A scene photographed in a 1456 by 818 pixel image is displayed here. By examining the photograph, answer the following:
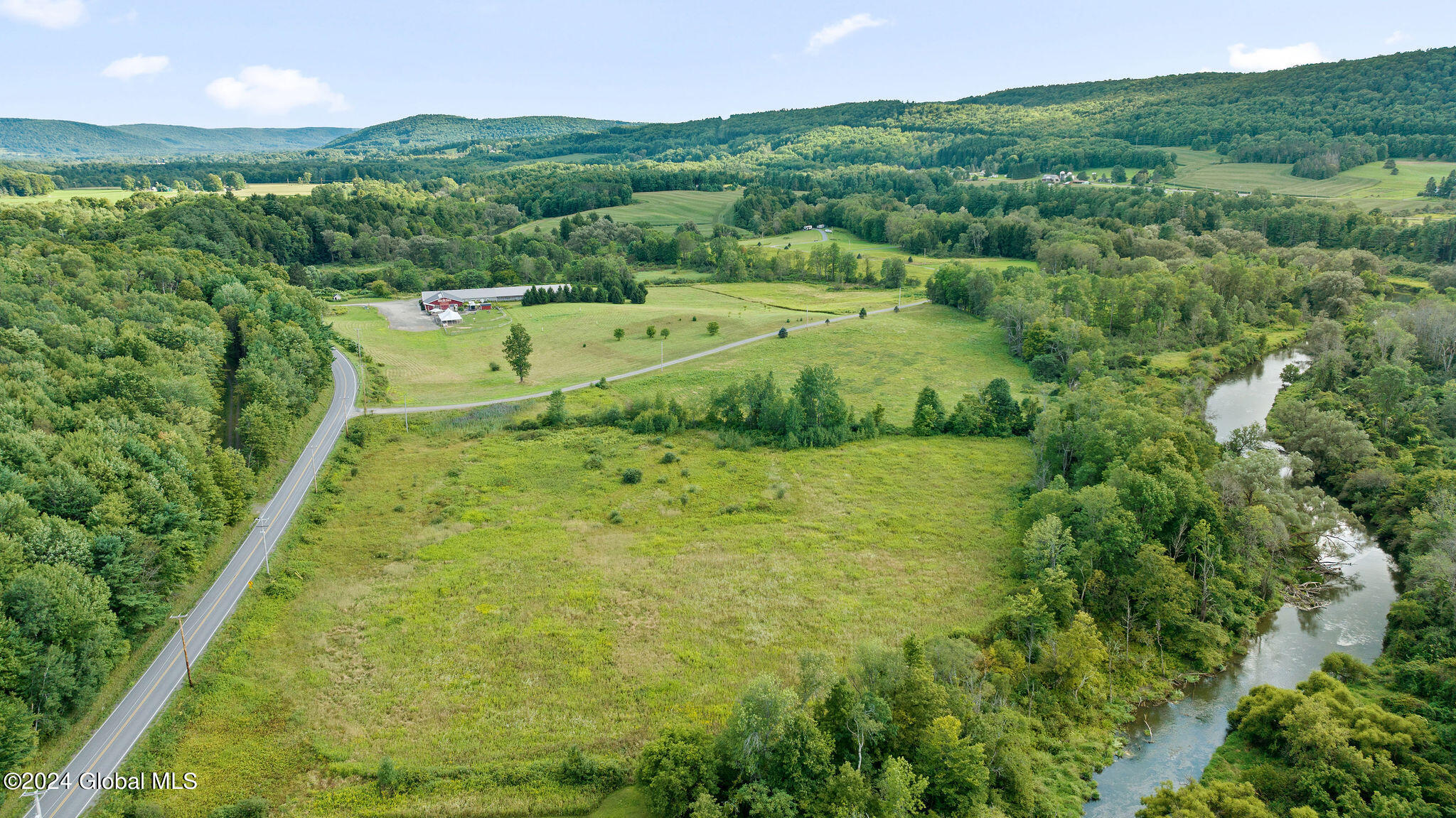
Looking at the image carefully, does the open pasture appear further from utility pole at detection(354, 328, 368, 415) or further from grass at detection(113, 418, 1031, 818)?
grass at detection(113, 418, 1031, 818)

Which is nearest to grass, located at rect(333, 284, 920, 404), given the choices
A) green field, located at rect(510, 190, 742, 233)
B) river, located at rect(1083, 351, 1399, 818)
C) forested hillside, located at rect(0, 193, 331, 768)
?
forested hillside, located at rect(0, 193, 331, 768)

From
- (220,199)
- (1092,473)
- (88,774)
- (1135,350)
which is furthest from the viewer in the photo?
(220,199)

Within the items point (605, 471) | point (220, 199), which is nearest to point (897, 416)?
point (605, 471)

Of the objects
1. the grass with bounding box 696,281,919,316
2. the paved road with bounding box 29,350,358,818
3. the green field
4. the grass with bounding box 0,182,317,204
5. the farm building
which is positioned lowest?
the paved road with bounding box 29,350,358,818

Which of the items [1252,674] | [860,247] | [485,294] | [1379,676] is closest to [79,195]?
[485,294]

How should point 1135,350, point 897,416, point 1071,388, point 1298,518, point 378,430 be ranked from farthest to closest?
point 1135,350 → point 1071,388 → point 897,416 → point 378,430 → point 1298,518

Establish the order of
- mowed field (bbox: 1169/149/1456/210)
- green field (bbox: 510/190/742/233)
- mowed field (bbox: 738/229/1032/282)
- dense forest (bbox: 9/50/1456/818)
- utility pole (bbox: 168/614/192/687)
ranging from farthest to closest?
1. green field (bbox: 510/190/742/233)
2. mowed field (bbox: 1169/149/1456/210)
3. mowed field (bbox: 738/229/1032/282)
4. utility pole (bbox: 168/614/192/687)
5. dense forest (bbox: 9/50/1456/818)

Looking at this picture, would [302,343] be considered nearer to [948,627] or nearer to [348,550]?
[348,550]
